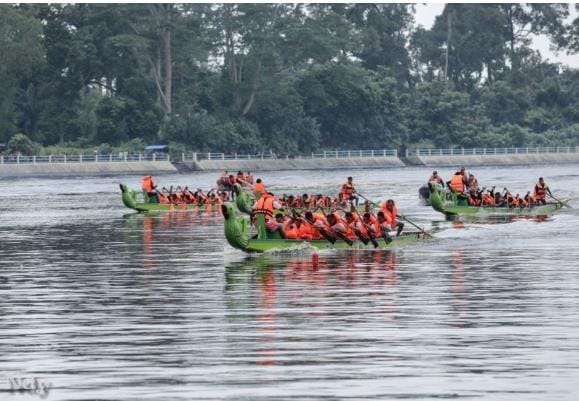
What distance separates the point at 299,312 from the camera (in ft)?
95.5

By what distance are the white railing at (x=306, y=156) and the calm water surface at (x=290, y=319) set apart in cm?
9403

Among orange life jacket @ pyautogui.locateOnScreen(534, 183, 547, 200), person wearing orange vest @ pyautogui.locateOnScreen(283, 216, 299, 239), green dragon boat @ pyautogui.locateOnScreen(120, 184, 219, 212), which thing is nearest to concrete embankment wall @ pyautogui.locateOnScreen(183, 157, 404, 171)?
green dragon boat @ pyautogui.locateOnScreen(120, 184, 219, 212)

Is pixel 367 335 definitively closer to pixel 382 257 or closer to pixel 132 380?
pixel 132 380

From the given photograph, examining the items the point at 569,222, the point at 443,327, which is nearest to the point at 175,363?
the point at 443,327

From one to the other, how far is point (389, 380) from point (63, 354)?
5600 mm

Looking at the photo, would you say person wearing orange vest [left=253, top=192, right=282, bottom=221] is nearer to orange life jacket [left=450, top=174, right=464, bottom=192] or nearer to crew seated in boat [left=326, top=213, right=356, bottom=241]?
crew seated in boat [left=326, top=213, right=356, bottom=241]

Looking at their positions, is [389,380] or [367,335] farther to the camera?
[367,335]

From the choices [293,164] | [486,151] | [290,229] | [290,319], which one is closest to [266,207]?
[290,229]

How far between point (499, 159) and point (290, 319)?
150m

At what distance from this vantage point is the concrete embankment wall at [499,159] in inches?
6732

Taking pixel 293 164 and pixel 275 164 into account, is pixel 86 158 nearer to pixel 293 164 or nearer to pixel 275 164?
pixel 275 164

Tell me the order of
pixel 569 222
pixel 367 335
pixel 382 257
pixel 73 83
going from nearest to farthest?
pixel 367 335
pixel 382 257
pixel 569 222
pixel 73 83

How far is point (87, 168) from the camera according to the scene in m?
139

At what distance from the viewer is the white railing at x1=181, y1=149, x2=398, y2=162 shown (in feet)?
491
